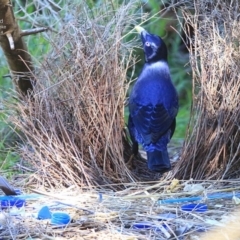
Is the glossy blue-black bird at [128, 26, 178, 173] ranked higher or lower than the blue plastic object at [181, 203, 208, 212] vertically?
higher

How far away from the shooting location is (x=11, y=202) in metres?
3.54

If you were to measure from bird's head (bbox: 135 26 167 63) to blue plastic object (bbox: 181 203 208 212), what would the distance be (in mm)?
1296

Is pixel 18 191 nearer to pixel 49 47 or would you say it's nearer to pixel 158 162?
pixel 158 162

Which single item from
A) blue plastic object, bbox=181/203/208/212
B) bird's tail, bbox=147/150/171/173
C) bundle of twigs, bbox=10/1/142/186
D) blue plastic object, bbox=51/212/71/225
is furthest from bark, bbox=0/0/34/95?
blue plastic object, bbox=181/203/208/212

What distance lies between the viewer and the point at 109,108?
3.96 metres

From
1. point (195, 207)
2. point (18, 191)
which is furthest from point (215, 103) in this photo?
point (18, 191)

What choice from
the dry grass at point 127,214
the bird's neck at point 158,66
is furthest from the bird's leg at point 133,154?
the bird's neck at point 158,66

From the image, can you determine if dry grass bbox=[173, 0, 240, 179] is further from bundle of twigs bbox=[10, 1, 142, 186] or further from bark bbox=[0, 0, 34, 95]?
bark bbox=[0, 0, 34, 95]

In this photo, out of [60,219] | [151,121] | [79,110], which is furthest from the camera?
[151,121]

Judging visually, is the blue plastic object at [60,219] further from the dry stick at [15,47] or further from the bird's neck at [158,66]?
the bird's neck at [158,66]

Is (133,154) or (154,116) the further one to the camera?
(133,154)

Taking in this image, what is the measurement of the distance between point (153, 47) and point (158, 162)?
840 mm

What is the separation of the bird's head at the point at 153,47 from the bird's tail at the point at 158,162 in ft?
2.31

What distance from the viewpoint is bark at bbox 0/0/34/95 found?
4.36 metres
